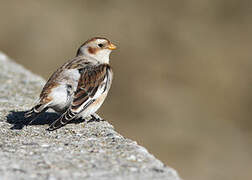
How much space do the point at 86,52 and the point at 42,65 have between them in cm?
723

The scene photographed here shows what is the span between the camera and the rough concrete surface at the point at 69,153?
3.42 m

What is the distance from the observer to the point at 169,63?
1231 centimetres

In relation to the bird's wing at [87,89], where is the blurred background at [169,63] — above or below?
above

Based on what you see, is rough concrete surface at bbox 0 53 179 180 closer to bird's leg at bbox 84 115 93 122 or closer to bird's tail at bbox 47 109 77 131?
bird's tail at bbox 47 109 77 131

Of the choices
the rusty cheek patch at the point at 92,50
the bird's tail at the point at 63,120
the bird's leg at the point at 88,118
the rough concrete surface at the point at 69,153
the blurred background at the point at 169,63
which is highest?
the blurred background at the point at 169,63

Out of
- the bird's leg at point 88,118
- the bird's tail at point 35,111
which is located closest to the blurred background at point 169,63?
the bird's leg at point 88,118

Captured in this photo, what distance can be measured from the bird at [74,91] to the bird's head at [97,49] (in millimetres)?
156

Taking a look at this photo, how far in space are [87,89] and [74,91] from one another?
15 centimetres

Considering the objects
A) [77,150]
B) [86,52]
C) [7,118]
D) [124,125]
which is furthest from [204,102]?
[77,150]

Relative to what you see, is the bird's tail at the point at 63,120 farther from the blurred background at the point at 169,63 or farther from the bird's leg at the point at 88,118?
the blurred background at the point at 169,63

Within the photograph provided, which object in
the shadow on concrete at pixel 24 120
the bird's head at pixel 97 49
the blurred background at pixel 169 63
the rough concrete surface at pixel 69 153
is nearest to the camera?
the rough concrete surface at pixel 69 153

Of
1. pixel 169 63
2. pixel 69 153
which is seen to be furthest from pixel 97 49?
pixel 169 63

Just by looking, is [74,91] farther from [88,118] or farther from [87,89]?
[88,118]

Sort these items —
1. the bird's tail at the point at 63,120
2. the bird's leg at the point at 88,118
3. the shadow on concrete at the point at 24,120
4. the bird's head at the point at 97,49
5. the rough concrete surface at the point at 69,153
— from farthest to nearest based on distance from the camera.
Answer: the bird's head at the point at 97,49
the bird's leg at the point at 88,118
the shadow on concrete at the point at 24,120
the bird's tail at the point at 63,120
the rough concrete surface at the point at 69,153
